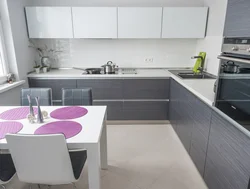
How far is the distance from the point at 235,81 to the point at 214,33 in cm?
175

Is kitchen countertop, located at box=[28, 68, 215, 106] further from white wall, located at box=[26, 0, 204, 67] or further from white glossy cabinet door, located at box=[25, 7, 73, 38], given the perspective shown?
white glossy cabinet door, located at box=[25, 7, 73, 38]

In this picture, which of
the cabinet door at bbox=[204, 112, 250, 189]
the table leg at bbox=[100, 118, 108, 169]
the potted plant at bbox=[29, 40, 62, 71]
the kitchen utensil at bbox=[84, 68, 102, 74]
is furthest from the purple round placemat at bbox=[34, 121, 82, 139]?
the potted plant at bbox=[29, 40, 62, 71]

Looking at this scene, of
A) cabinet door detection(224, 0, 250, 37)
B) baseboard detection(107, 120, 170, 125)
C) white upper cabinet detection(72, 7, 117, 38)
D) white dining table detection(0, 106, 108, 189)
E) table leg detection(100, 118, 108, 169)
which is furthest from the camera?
baseboard detection(107, 120, 170, 125)

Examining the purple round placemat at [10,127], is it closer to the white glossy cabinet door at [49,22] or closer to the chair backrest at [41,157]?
the chair backrest at [41,157]

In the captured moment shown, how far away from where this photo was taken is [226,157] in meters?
1.41

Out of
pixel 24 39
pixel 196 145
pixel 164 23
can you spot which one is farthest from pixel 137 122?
pixel 24 39

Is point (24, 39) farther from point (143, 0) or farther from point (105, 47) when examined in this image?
point (143, 0)

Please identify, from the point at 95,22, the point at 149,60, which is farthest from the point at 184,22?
the point at 95,22

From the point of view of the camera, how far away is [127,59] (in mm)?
3432

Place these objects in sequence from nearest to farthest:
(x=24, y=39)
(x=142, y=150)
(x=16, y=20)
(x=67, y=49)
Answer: (x=142, y=150)
(x=16, y=20)
(x=24, y=39)
(x=67, y=49)

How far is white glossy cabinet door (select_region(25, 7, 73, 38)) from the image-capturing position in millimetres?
2861

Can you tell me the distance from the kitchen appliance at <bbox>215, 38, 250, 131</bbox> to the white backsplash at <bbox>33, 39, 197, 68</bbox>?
2038mm

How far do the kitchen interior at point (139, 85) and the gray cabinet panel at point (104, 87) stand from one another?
0.05 feet

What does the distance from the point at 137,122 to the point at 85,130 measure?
6.12ft
